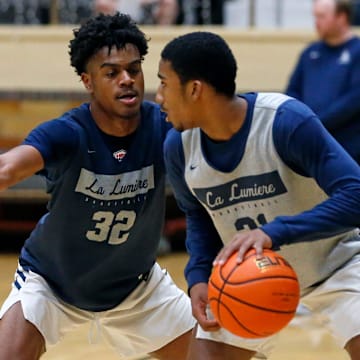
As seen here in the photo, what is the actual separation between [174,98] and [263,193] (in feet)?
1.55

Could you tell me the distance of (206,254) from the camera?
375cm

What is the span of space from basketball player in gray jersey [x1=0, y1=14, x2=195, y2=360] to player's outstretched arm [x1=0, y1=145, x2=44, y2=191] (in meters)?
0.11

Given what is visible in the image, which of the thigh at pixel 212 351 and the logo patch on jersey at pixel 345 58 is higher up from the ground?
the logo patch on jersey at pixel 345 58

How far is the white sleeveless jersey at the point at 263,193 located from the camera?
11.5 ft

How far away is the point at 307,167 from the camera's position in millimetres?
3389

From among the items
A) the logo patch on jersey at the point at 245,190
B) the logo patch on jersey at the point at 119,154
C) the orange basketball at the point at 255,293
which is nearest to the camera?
the orange basketball at the point at 255,293

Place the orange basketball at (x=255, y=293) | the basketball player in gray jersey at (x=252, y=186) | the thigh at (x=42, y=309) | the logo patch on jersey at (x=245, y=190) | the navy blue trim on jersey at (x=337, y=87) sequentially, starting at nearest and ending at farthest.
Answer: the orange basketball at (x=255, y=293) < the basketball player in gray jersey at (x=252, y=186) < the logo patch on jersey at (x=245, y=190) < the thigh at (x=42, y=309) < the navy blue trim on jersey at (x=337, y=87)

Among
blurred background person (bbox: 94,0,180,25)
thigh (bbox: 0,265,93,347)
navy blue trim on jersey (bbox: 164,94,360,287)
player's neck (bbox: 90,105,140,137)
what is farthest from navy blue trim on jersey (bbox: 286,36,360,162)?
navy blue trim on jersey (bbox: 164,94,360,287)

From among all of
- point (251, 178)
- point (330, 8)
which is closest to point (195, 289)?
point (251, 178)

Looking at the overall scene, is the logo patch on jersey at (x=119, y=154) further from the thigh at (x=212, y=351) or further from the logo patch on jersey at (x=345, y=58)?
the logo patch on jersey at (x=345, y=58)

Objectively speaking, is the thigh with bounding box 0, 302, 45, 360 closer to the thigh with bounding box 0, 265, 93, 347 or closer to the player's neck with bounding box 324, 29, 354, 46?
the thigh with bounding box 0, 265, 93, 347

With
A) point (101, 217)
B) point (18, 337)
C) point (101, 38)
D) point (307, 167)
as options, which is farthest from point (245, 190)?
point (18, 337)

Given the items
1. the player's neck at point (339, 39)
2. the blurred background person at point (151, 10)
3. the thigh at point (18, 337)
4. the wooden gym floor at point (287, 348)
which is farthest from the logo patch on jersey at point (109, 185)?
the blurred background person at point (151, 10)

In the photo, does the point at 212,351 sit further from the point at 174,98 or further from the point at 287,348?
the point at 287,348
